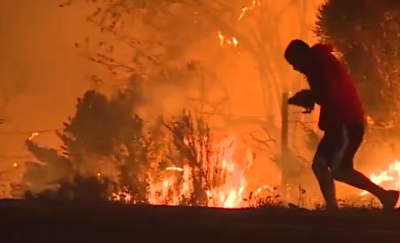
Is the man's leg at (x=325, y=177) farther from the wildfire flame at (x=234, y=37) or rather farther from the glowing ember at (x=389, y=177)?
the wildfire flame at (x=234, y=37)

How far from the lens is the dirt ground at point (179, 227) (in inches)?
141

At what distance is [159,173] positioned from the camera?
10.2 meters

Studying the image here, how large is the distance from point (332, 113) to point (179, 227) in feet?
7.16

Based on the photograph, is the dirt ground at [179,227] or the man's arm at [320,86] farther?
the man's arm at [320,86]

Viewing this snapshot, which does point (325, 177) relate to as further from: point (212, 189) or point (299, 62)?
point (212, 189)

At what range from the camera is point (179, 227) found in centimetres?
368

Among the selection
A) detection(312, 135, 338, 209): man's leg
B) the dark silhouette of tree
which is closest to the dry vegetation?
the dark silhouette of tree

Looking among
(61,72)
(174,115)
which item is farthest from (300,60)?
(61,72)

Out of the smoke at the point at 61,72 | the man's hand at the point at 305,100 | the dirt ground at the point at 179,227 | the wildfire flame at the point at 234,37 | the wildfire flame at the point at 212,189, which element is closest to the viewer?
the dirt ground at the point at 179,227

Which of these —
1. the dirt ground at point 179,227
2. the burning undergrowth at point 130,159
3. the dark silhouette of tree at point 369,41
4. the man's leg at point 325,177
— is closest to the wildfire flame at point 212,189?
the burning undergrowth at point 130,159

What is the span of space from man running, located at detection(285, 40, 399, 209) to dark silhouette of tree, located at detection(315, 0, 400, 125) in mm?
4074

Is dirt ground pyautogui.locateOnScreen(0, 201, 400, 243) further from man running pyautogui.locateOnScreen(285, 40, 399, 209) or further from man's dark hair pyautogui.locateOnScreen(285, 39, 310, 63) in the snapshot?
man's dark hair pyautogui.locateOnScreen(285, 39, 310, 63)

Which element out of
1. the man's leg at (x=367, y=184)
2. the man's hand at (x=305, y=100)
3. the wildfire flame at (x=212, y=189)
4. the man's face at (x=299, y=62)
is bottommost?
the man's leg at (x=367, y=184)

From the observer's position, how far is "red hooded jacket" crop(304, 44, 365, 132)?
17.7ft
